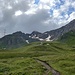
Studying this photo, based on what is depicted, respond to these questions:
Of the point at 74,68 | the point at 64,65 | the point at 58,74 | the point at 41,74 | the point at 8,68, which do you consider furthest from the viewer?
the point at 8,68

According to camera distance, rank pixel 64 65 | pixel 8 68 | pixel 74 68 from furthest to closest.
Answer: pixel 8 68
pixel 64 65
pixel 74 68

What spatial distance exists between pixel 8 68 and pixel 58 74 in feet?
163

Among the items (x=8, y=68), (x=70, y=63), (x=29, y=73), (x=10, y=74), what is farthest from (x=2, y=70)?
(x=70, y=63)

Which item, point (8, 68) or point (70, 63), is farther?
point (8, 68)

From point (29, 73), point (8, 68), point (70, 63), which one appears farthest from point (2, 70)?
point (70, 63)

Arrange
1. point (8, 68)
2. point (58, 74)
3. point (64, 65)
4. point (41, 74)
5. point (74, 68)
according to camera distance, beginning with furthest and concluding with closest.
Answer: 1. point (8, 68)
2. point (64, 65)
3. point (74, 68)
4. point (41, 74)
5. point (58, 74)

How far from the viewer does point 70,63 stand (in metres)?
137

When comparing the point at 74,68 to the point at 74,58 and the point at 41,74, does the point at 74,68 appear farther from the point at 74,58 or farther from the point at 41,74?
the point at 74,58

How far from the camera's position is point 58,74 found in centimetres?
10544

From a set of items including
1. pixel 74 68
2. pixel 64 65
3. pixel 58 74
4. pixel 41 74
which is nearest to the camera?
pixel 58 74

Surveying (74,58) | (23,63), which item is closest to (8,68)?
(23,63)

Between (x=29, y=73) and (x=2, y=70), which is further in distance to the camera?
(x=2, y=70)

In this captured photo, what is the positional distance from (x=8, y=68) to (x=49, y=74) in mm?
45770

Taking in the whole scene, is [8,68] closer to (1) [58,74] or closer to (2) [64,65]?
(2) [64,65]
